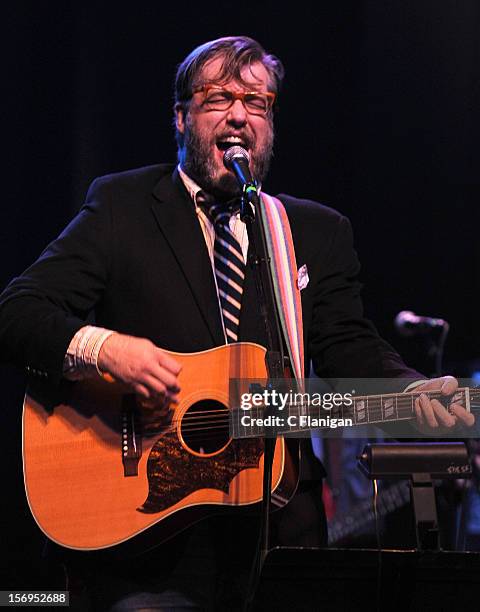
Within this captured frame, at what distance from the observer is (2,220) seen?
152 inches

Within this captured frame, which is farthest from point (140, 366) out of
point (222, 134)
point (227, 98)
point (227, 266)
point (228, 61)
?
point (228, 61)

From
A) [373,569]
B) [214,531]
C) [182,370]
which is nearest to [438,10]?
[182,370]

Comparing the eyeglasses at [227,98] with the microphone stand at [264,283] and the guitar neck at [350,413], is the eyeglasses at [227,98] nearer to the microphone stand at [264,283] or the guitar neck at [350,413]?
the microphone stand at [264,283]

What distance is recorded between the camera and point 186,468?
275 centimetres

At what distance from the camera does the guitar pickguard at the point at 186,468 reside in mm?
2732

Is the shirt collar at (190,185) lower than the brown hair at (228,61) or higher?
lower

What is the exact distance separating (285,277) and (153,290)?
49 cm

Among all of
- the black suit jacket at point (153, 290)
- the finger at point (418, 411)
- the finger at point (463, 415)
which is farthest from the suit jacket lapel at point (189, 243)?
the finger at point (463, 415)

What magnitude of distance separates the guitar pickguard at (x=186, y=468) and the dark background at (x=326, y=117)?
1504mm

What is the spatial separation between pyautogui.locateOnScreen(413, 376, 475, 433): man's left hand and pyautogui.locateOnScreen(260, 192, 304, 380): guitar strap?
43 centimetres

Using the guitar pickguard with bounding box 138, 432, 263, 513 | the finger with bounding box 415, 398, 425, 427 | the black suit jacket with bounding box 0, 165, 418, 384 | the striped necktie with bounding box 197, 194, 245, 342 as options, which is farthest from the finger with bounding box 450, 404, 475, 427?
the striped necktie with bounding box 197, 194, 245, 342

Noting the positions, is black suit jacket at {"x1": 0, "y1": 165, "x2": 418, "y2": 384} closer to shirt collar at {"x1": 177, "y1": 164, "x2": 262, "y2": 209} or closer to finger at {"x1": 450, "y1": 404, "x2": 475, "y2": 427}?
shirt collar at {"x1": 177, "y1": 164, "x2": 262, "y2": 209}

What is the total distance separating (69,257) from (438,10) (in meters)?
2.81

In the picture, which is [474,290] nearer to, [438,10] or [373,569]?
[438,10]
